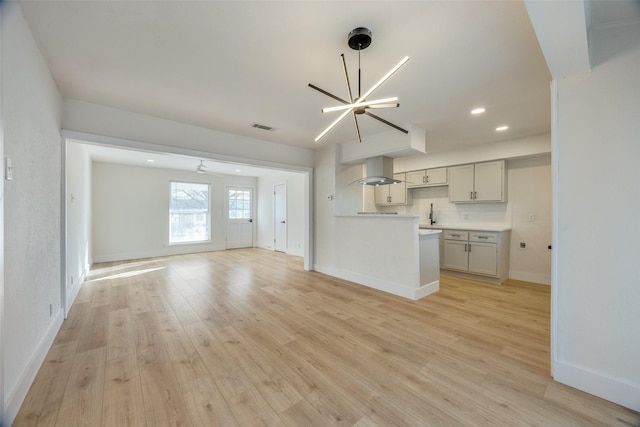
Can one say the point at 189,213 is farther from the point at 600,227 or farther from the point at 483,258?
the point at 600,227

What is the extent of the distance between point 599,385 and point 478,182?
3.74 m

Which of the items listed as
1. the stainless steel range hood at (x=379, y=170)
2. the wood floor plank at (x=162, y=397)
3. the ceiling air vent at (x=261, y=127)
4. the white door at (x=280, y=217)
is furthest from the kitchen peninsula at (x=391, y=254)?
the white door at (x=280, y=217)

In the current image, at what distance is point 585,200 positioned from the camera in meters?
1.71

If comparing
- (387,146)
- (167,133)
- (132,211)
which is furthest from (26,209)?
(132,211)

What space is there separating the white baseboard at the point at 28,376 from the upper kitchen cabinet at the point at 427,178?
586cm

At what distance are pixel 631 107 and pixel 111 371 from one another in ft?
13.2

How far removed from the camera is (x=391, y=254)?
3.83 meters

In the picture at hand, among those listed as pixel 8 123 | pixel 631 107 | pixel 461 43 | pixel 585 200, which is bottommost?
pixel 585 200

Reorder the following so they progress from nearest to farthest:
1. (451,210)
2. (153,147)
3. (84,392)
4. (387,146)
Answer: (84,392) < (153,147) < (387,146) < (451,210)

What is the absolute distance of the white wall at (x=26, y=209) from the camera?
1465 millimetres

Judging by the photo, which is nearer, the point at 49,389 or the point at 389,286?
the point at 49,389

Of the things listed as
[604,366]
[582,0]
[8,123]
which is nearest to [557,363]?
[604,366]

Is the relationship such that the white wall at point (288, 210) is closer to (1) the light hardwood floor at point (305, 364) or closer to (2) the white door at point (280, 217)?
(2) the white door at point (280, 217)

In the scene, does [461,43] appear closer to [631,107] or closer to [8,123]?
[631,107]
